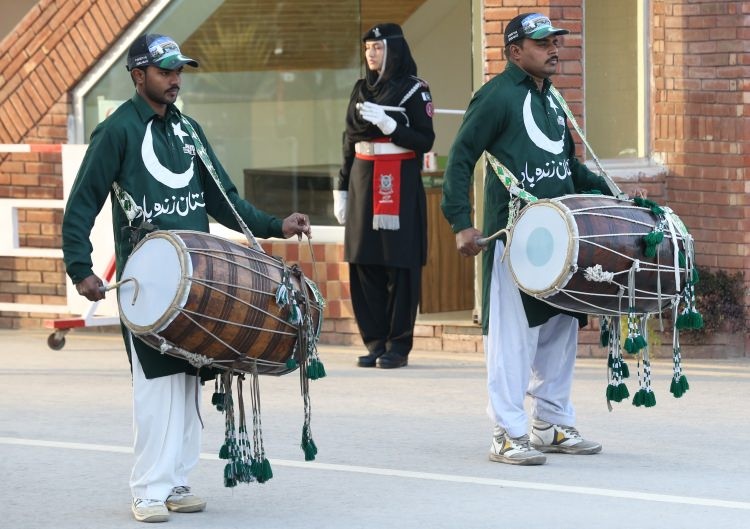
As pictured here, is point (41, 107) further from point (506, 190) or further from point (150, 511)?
point (150, 511)

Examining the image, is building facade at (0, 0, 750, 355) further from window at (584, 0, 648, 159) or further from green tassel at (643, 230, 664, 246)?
green tassel at (643, 230, 664, 246)

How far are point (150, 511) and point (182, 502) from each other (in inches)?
8.1

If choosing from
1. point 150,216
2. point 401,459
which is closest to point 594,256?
point 401,459

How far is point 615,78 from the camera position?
1078cm

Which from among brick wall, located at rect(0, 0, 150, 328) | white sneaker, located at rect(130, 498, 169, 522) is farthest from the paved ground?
brick wall, located at rect(0, 0, 150, 328)

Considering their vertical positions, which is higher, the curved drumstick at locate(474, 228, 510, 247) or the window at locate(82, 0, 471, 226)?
the window at locate(82, 0, 471, 226)

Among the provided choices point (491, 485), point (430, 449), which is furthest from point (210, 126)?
point (491, 485)

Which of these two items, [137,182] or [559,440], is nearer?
[137,182]

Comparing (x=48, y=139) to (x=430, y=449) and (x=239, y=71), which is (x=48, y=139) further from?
(x=430, y=449)

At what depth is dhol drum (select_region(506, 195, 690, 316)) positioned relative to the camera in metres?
7.04

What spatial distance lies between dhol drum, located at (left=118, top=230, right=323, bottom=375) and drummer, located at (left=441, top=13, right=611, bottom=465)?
1.32 metres

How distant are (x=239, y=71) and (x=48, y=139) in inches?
60.4

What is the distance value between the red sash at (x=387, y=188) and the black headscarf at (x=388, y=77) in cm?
20

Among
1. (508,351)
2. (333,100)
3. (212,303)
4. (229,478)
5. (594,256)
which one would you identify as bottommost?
(229,478)
